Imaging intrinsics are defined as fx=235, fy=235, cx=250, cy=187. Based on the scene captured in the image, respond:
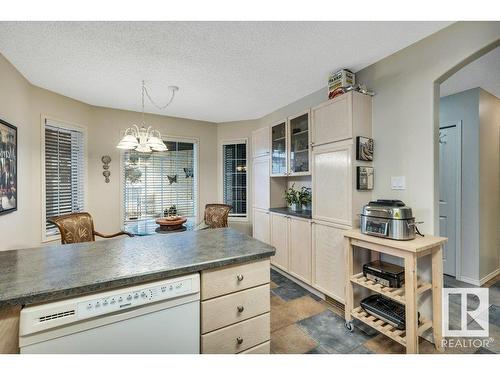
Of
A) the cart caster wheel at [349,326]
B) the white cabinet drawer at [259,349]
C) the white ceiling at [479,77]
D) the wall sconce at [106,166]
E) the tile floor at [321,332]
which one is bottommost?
the tile floor at [321,332]

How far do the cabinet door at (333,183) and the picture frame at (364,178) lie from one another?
8 centimetres

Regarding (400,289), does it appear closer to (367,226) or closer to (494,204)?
(367,226)

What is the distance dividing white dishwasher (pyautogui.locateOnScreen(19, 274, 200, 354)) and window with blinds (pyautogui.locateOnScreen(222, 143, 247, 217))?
125 inches

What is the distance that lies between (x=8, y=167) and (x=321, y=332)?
322 cm

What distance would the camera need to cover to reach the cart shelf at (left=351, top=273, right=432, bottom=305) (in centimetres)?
172

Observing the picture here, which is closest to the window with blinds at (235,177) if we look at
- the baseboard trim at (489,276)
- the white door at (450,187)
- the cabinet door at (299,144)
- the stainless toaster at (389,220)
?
the cabinet door at (299,144)

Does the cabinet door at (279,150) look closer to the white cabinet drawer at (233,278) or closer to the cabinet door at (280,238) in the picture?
the cabinet door at (280,238)

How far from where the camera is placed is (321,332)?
2.03m

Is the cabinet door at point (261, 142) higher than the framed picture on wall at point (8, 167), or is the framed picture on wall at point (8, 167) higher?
the cabinet door at point (261, 142)

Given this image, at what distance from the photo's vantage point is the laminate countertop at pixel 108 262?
3.08 ft

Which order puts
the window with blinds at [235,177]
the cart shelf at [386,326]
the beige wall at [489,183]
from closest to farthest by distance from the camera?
the cart shelf at [386,326] → the beige wall at [489,183] → the window with blinds at [235,177]

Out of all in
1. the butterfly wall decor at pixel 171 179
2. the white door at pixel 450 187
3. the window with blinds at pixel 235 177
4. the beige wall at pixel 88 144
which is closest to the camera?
the beige wall at pixel 88 144

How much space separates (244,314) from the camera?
134 centimetres
